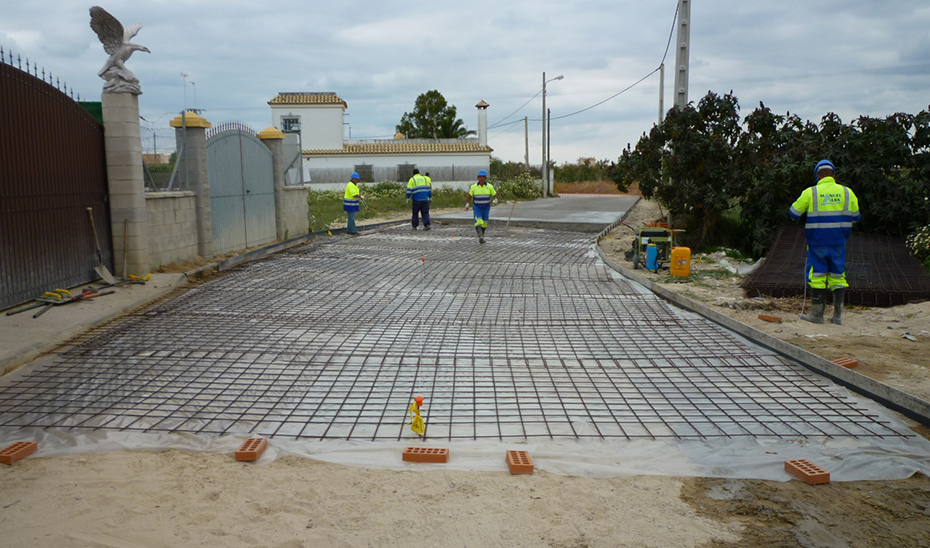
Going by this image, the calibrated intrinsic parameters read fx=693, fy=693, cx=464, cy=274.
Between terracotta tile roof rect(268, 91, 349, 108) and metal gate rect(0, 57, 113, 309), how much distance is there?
30.2 metres

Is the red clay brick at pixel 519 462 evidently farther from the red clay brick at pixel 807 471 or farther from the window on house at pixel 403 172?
the window on house at pixel 403 172

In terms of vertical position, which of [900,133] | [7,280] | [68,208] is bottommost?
[7,280]

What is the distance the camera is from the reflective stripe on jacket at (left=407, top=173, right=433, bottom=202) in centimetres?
1590

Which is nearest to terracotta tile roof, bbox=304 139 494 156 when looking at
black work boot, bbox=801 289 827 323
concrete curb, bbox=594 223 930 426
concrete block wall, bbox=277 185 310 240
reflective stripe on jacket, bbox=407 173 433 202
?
reflective stripe on jacket, bbox=407 173 433 202

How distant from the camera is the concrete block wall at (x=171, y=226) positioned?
9367 mm

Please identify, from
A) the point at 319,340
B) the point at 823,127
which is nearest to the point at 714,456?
the point at 319,340

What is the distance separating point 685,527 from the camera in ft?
9.87

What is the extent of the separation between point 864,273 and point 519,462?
22.6ft

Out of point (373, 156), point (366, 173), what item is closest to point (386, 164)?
point (373, 156)

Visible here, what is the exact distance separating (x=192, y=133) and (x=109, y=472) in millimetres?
8136

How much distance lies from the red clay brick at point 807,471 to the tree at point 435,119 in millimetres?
42739

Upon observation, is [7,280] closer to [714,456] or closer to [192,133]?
[192,133]

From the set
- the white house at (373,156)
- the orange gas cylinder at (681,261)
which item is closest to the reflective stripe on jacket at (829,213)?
the orange gas cylinder at (681,261)

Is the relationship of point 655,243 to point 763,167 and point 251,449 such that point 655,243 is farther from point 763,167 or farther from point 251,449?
point 251,449
